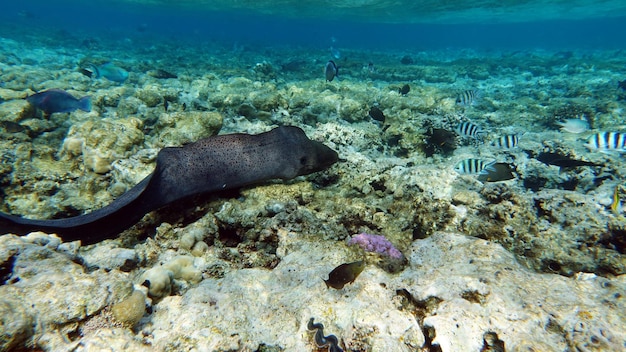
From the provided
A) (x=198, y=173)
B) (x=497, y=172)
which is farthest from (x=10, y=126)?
(x=497, y=172)

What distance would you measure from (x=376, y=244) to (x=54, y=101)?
23.3ft

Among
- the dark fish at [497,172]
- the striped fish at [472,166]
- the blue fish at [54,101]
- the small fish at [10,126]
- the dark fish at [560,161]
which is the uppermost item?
the blue fish at [54,101]

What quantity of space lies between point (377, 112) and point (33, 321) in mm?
6611

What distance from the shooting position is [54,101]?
6.24m

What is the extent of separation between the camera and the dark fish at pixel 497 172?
Result: 399 cm

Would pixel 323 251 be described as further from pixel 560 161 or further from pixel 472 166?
pixel 560 161

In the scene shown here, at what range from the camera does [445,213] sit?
3.68 m

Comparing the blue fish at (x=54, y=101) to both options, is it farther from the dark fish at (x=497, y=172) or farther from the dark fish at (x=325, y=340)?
the dark fish at (x=497, y=172)

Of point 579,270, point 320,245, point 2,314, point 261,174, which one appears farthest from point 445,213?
point 2,314

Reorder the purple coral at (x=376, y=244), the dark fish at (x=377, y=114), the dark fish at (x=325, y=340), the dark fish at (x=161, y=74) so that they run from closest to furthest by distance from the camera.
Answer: the dark fish at (x=325, y=340), the purple coral at (x=376, y=244), the dark fish at (x=377, y=114), the dark fish at (x=161, y=74)

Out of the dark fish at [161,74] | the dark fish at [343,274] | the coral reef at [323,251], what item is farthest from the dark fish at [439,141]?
the dark fish at [161,74]

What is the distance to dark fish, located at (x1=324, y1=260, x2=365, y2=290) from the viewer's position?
248 centimetres

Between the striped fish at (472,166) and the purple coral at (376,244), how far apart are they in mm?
1857

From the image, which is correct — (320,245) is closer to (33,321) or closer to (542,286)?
(542,286)
